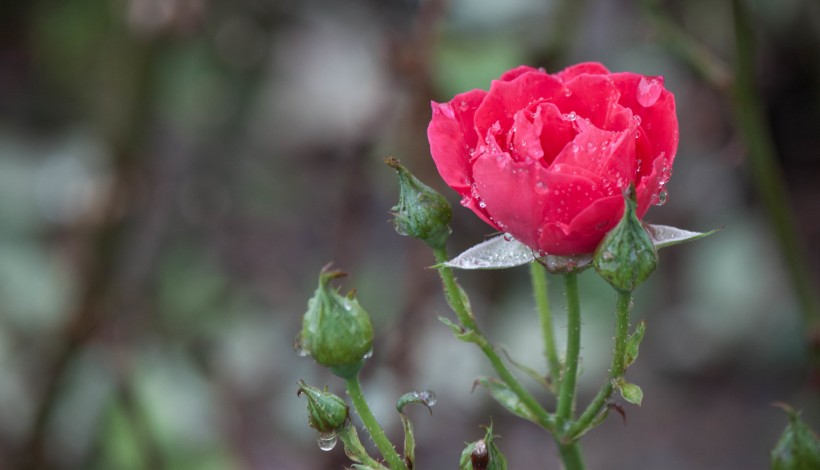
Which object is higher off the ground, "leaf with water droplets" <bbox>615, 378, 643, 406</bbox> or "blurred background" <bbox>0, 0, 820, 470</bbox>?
"leaf with water droplets" <bbox>615, 378, 643, 406</bbox>

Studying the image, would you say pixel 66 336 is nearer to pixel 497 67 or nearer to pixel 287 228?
pixel 497 67

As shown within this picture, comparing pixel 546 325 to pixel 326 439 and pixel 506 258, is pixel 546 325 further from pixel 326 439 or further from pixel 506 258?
pixel 326 439

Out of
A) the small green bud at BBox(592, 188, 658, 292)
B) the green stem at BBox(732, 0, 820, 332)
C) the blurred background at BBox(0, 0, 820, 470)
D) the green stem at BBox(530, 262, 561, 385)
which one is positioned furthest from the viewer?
the blurred background at BBox(0, 0, 820, 470)

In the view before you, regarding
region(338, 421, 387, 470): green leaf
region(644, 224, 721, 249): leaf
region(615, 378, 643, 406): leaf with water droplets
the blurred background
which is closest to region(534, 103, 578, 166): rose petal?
region(644, 224, 721, 249): leaf

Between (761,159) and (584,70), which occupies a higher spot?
(584,70)

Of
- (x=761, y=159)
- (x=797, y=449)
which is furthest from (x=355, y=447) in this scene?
(x=761, y=159)

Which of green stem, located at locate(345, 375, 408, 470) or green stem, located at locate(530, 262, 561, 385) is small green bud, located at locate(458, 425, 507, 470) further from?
green stem, located at locate(530, 262, 561, 385)

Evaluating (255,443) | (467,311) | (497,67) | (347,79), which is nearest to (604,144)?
(467,311)

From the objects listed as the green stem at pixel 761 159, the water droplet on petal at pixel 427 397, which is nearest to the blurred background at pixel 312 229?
the green stem at pixel 761 159
